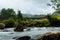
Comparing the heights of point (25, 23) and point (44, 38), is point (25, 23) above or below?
below

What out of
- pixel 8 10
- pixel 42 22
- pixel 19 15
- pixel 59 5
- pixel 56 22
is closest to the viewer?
pixel 59 5

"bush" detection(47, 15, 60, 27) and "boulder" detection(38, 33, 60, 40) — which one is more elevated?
"boulder" detection(38, 33, 60, 40)

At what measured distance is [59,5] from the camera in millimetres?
34281

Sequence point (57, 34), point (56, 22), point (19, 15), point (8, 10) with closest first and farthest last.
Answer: point (57, 34)
point (56, 22)
point (19, 15)
point (8, 10)

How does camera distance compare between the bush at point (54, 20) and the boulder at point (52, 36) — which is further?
the bush at point (54, 20)

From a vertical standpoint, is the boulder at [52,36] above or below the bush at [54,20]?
above

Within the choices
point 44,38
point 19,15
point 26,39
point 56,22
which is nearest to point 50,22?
point 56,22

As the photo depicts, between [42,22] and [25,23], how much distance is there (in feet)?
16.3

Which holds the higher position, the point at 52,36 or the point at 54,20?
the point at 52,36

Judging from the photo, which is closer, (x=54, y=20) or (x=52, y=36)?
(x=52, y=36)

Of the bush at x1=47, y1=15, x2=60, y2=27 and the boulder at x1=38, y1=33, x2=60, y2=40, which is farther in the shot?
the bush at x1=47, y1=15, x2=60, y2=27

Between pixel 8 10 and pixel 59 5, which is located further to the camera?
pixel 8 10

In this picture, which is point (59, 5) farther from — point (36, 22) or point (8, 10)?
point (8, 10)

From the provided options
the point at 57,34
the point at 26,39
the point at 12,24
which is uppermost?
the point at 57,34
